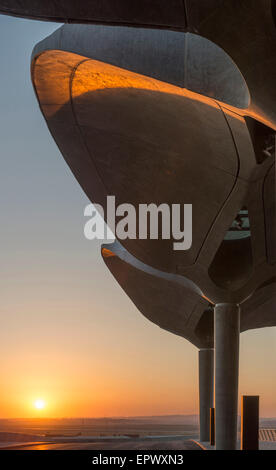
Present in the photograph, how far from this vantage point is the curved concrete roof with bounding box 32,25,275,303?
11.6 metres

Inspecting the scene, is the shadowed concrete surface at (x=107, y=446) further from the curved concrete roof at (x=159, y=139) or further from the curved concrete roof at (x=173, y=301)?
the curved concrete roof at (x=159, y=139)

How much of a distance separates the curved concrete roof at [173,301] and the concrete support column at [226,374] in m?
3.16

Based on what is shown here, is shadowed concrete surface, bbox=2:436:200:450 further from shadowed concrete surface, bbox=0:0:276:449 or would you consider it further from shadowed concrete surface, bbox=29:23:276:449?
shadowed concrete surface, bbox=0:0:276:449

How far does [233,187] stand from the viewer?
1698cm

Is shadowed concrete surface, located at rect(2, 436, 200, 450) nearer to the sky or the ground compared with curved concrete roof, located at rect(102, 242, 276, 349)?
nearer to the ground

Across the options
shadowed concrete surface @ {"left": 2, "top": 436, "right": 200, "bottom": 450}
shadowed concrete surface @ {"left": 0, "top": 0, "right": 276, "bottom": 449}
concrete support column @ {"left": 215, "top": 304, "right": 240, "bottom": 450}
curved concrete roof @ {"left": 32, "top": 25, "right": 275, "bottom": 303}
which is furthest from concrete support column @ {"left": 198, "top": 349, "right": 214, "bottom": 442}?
concrete support column @ {"left": 215, "top": 304, "right": 240, "bottom": 450}

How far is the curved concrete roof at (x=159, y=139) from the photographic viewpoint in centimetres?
1162

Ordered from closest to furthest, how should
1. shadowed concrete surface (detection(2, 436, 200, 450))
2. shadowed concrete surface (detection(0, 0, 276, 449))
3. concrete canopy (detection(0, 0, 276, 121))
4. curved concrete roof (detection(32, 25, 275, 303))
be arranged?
concrete canopy (detection(0, 0, 276, 121)) < shadowed concrete surface (detection(0, 0, 276, 449)) < curved concrete roof (detection(32, 25, 275, 303)) < shadowed concrete surface (detection(2, 436, 200, 450))

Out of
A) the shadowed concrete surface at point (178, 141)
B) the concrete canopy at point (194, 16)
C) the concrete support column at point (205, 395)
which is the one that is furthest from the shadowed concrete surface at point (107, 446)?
Result: the concrete canopy at point (194, 16)

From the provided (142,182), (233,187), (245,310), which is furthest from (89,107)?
(245,310)

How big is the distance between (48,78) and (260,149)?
20.5ft

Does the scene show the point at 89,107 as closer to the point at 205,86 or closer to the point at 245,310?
the point at 205,86

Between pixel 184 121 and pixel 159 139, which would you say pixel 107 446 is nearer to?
pixel 159 139

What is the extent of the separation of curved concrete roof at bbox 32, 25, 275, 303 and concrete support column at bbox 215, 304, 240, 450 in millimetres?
768
